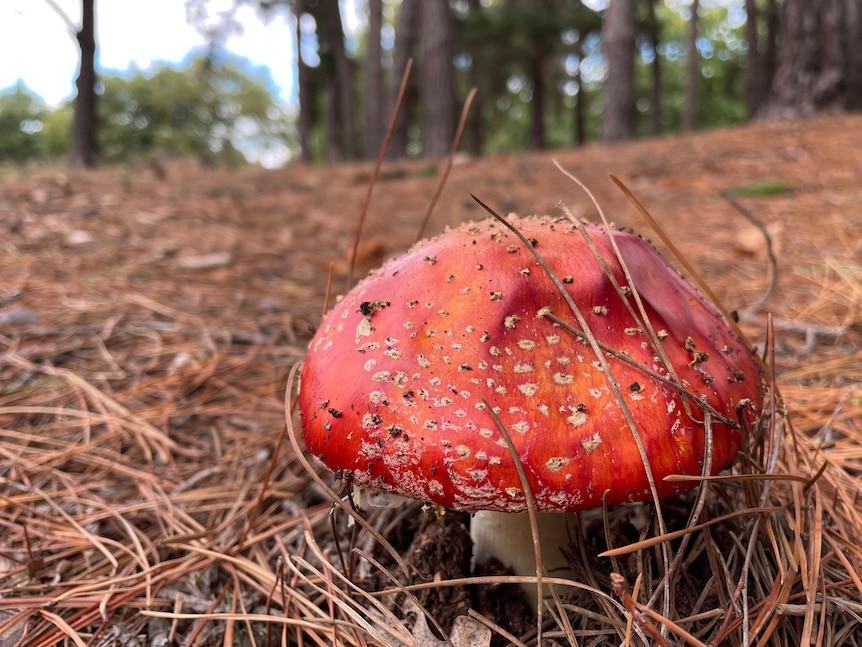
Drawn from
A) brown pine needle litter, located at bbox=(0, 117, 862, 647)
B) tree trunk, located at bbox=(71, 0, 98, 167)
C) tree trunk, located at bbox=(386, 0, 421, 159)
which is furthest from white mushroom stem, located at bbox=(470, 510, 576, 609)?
tree trunk, located at bbox=(386, 0, 421, 159)

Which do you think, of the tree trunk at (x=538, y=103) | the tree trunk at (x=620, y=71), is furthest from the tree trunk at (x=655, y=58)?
the tree trunk at (x=620, y=71)

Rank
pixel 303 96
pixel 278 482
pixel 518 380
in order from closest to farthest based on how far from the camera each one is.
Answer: pixel 518 380 < pixel 278 482 < pixel 303 96

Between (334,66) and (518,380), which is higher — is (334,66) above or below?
above

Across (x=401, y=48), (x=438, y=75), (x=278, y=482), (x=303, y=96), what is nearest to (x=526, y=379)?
(x=278, y=482)

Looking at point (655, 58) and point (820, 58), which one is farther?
point (655, 58)

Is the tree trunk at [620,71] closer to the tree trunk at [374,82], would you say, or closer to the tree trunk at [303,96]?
the tree trunk at [374,82]

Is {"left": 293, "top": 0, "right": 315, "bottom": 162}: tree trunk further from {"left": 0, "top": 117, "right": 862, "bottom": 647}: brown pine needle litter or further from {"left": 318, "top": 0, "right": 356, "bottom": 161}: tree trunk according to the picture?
{"left": 0, "top": 117, "right": 862, "bottom": 647}: brown pine needle litter

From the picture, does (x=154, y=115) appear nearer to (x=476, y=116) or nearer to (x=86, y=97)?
(x=476, y=116)
